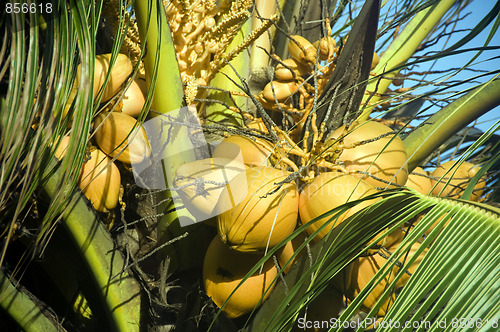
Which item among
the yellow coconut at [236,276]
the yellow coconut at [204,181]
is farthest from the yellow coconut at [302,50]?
the yellow coconut at [236,276]

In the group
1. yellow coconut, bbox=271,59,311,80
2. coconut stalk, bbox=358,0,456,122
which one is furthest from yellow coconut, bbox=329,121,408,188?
coconut stalk, bbox=358,0,456,122

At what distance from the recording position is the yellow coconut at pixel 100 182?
1.05 metres

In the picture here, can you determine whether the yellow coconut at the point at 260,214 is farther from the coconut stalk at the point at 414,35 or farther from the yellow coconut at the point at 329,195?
the coconut stalk at the point at 414,35

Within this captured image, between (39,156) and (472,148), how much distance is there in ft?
2.25

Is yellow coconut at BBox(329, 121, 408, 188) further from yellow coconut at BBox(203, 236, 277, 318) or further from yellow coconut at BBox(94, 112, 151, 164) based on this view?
yellow coconut at BBox(94, 112, 151, 164)

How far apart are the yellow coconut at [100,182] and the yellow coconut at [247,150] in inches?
9.6

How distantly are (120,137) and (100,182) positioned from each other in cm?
11

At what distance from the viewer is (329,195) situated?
91 cm

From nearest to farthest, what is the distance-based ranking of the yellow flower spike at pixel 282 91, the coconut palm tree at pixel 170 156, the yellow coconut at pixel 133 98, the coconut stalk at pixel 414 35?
the coconut palm tree at pixel 170 156, the yellow coconut at pixel 133 98, the yellow flower spike at pixel 282 91, the coconut stalk at pixel 414 35

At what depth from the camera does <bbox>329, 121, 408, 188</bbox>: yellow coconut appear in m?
1.02

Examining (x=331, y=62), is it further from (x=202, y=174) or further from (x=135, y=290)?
(x=135, y=290)

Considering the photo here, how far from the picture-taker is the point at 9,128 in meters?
0.68

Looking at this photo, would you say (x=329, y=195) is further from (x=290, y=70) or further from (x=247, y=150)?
(x=290, y=70)

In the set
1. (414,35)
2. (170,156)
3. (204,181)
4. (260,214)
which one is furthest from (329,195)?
(414,35)
